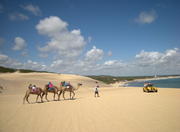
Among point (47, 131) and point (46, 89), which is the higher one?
point (46, 89)

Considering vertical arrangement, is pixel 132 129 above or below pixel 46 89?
below

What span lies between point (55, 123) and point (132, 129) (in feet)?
A: 13.1

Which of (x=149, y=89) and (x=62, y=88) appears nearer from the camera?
(x=62, y=88)

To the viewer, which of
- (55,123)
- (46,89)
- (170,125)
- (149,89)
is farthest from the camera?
(149,89)

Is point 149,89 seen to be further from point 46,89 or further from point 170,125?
point 170,125

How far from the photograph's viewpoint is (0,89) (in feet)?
103

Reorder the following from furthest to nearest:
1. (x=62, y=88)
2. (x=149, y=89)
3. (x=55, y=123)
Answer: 1. (x=149, y=89)
2. (x=62, y=88)
3. (x=55, y=123)

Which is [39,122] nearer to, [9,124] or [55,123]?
[55,123]

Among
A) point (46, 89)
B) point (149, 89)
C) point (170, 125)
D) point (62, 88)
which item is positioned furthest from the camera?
point (149, 89)

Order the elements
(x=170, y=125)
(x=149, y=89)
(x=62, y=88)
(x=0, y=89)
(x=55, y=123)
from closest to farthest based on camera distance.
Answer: (x=170, y=125) → (x=55, y=123) → (x=62, y=88) → (x=149, y=89) → (x=0, y=89)

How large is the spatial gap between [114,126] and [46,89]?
11983 millimetres

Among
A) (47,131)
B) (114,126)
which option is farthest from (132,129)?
(47,131)

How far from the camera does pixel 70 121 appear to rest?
8227 millimetres

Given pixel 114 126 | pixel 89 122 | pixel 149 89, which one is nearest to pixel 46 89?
pixel 89 122
